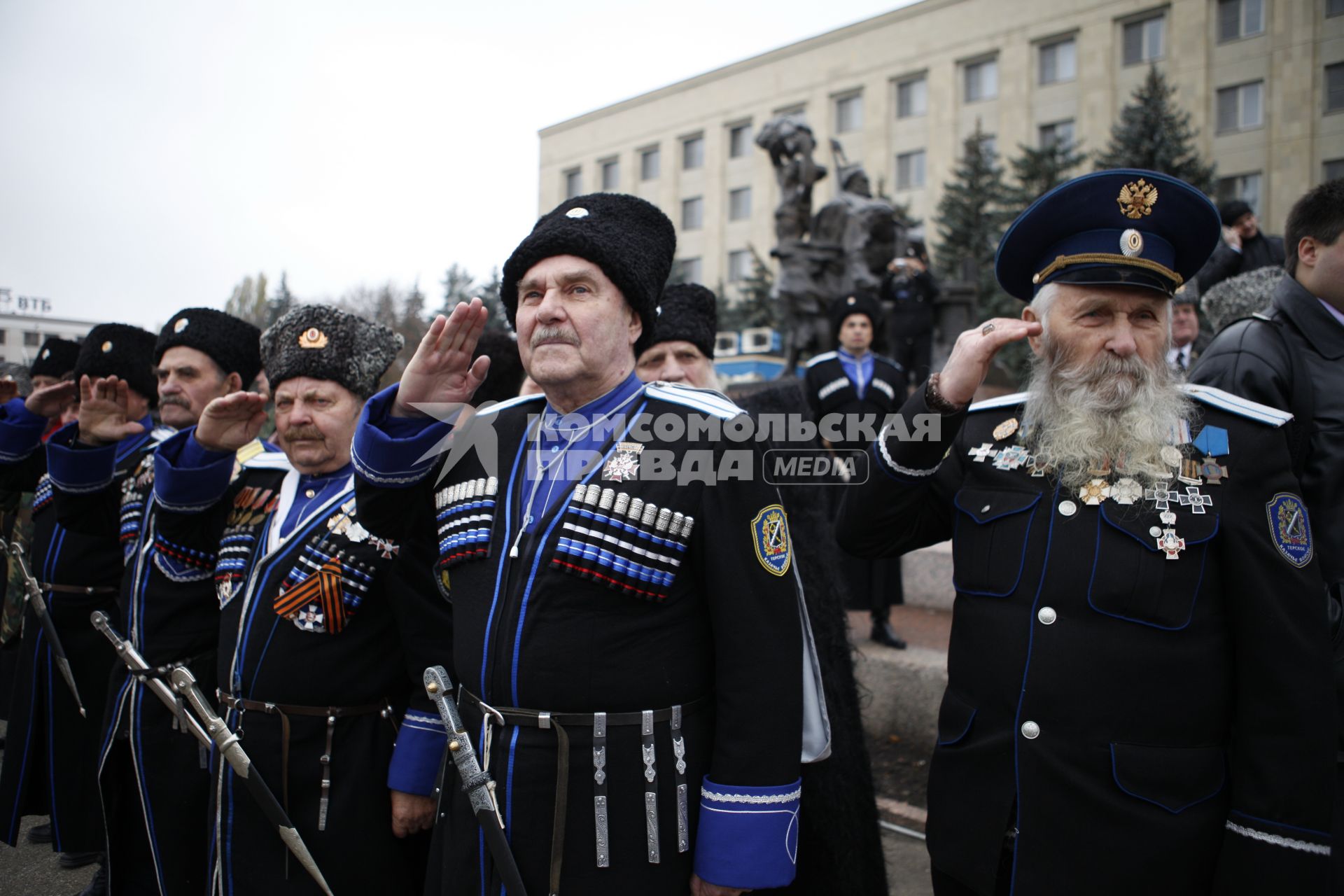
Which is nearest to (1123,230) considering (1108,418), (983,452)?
(1108,418)

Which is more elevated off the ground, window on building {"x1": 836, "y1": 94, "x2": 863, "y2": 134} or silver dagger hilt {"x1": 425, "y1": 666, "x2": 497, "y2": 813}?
window on building {"x1": 836, "y1": 94, "x2": 863, "y2": 134}

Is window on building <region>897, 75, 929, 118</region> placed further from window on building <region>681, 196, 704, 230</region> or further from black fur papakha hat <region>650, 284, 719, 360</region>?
black fur papakha hat <region>650, 284, 719, 360</region>

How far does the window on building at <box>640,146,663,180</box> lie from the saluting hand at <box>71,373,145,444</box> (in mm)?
43818

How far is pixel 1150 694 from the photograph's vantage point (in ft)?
6.33

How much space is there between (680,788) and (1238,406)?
5.23 feet

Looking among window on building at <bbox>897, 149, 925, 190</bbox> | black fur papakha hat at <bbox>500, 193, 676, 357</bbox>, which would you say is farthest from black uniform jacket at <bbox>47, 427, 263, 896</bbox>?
window on building at <bbox>897, 149, 925, 190</bbox>

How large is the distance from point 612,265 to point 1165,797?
175 cm

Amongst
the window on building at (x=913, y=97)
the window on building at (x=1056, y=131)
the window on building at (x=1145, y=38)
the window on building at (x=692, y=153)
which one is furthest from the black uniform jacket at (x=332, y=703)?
the window on building at (x=692, y=153)

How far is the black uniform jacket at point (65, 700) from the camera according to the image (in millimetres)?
3906

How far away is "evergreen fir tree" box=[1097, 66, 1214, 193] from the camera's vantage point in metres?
22.9

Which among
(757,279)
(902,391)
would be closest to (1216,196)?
(757,279)

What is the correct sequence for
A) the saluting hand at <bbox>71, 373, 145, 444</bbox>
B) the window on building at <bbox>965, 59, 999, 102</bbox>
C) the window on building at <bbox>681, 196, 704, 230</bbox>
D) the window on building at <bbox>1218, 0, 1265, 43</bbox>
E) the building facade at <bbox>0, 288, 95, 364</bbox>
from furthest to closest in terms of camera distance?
the window on building at <bbox>681, 196, 704, 230</bbox> < the window on building at <bbox>965, 59, 999, 102</bbox> < the window on building at <bbox>1218, 0, 1265, 43</bbox> < the building facade at <bbox>0, 288, 95, 364</bbox> < the saluting hand at <bbox>71, 373, 145, 444</bbox>

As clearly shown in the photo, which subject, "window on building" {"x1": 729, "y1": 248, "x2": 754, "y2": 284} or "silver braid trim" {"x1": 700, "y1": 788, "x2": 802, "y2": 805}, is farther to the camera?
"window on building" {"x1": 729, "y1": 248, "x2": 754, "y2": 284}

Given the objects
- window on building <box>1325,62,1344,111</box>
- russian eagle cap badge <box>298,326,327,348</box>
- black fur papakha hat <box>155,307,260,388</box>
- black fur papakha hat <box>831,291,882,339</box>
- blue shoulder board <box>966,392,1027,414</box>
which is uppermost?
window on building <box>1325,62,1344,111</box>
